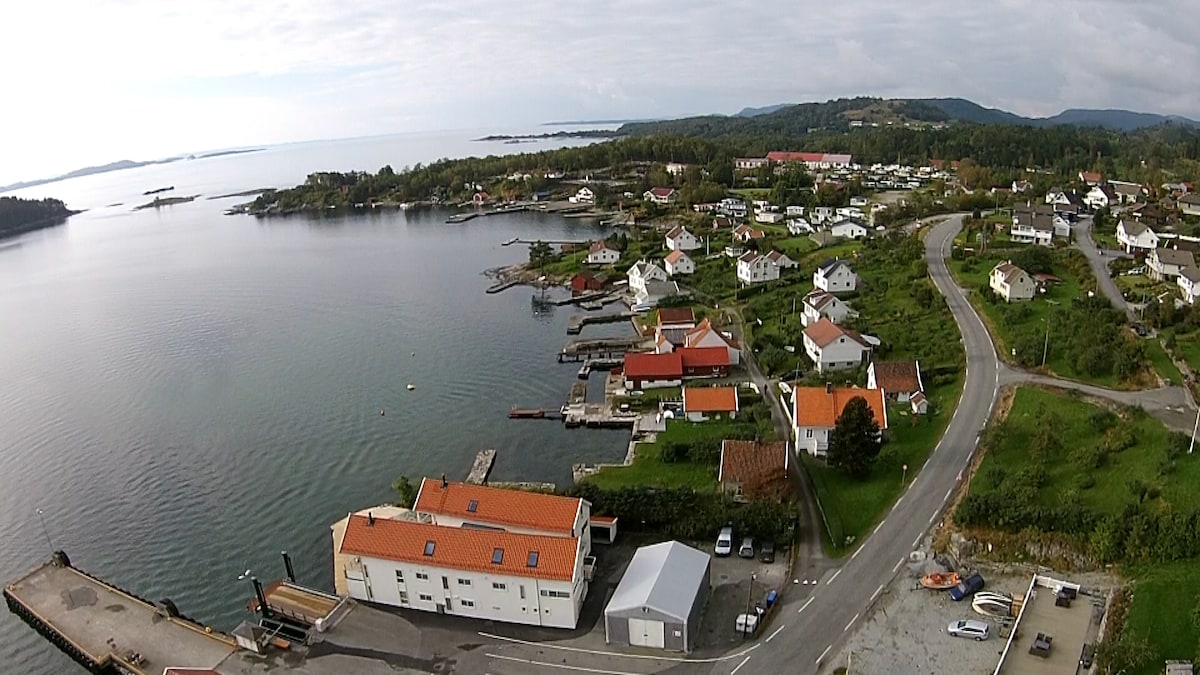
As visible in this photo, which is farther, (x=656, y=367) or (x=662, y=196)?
(x=662, y=196)

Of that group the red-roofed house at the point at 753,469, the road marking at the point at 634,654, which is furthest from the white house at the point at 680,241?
the road marking at the point at 634,654

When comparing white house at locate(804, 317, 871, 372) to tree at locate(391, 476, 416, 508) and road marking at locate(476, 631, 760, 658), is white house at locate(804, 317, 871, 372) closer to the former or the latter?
road marking at locate(476, 631, 760, 658)

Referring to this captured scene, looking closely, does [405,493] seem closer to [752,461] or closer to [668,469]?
[668,469]

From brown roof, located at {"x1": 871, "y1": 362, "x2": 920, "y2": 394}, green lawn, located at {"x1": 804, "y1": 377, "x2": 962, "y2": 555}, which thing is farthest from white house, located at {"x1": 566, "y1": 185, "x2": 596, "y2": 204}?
green lawn, located at {"x1": 804, "y1": 377, "x2": 962, "y2": 555}

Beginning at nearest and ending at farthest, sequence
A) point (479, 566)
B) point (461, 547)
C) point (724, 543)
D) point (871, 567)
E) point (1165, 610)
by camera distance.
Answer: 1. point (1165, 610)
2. point (479, 566)
3. point (461, 547)
4. point (871, 567)
5. point (724, 543)

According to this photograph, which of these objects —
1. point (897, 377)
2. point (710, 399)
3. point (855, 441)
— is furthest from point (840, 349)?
point (855, 441)

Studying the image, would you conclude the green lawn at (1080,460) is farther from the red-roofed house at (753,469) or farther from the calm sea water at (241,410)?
the calm sea water at (241,410)
